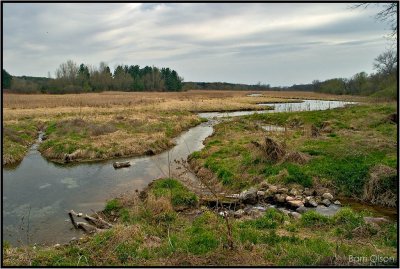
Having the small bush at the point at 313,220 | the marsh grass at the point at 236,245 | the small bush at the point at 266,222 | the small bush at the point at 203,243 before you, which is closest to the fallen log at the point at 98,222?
the marsh grass at the point at 236,245

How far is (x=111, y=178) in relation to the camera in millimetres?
18141

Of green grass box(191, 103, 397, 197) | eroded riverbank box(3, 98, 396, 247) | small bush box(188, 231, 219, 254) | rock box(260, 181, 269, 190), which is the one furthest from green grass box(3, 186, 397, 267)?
green grass box(191, 103, 397, 197)

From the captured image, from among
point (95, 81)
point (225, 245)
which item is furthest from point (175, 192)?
point (95, 81)

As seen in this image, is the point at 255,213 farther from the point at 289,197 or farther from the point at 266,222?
the point at 289,197

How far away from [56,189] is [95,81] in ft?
294

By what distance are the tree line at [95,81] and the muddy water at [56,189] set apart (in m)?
68.4

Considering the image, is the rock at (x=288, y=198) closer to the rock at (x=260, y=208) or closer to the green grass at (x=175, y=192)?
the rock at (x=260, y=208)

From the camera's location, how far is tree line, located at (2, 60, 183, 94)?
85244 mm

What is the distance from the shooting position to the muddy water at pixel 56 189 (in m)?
11.9

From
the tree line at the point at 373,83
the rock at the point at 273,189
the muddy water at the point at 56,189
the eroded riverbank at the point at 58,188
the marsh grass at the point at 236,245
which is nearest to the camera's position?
the marsh grass at the point at 236,245

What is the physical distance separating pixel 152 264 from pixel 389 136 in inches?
711

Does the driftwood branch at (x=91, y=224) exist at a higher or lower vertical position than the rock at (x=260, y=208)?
lower

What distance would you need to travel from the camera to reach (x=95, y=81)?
101m

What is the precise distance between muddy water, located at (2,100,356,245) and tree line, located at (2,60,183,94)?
225 feet
